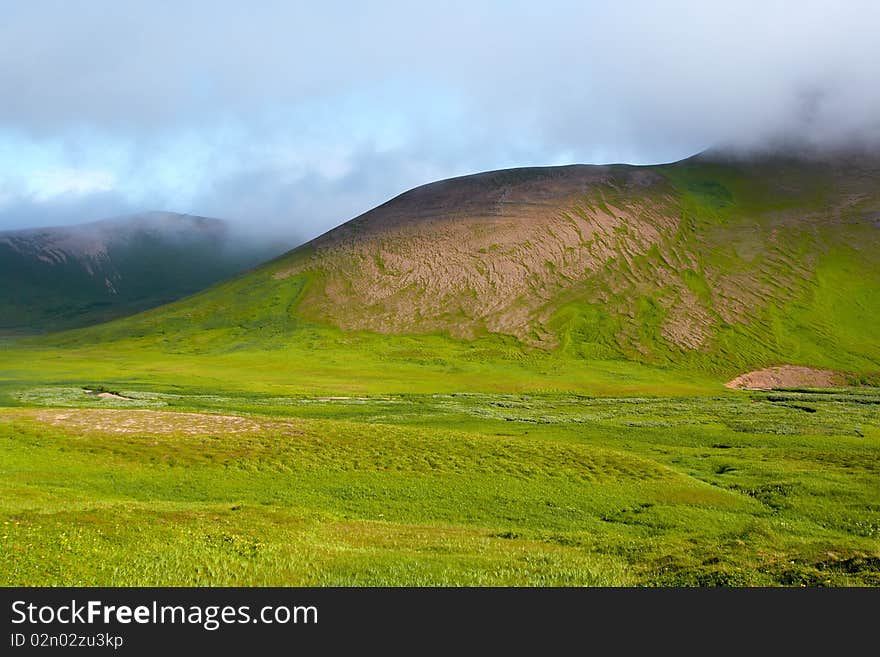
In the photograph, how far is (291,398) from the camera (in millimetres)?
84688

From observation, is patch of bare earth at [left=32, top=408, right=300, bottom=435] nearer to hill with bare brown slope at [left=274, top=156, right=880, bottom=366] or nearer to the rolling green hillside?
the rolling green hillside

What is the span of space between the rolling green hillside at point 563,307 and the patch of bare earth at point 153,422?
55052 mm

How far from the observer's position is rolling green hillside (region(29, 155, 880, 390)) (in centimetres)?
14138

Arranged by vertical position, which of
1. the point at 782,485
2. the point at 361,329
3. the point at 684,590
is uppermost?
the point at 361,329

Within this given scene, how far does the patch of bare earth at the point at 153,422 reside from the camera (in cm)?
5394

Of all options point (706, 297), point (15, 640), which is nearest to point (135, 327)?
point (706, 297)

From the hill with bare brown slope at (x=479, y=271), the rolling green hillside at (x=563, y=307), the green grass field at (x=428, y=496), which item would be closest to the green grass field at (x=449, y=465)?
the green grass field at (x=428, y=496)

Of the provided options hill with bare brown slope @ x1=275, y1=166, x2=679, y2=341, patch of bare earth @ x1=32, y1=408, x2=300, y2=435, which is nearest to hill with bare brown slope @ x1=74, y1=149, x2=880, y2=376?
hill with bare brown slope @ x1=275, y1=166, x2=679, y2=341

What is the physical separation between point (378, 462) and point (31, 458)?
22.6 meters

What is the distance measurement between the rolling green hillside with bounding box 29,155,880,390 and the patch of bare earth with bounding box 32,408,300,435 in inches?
2167

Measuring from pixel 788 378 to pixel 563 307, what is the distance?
176 ft

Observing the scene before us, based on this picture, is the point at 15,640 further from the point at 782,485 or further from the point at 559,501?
the point at 782,485

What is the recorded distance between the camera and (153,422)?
5766 cm

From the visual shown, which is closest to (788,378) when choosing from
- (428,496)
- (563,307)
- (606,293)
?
(606,293)
